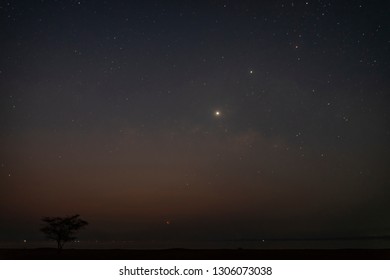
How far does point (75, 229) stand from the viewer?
26.8 meters
